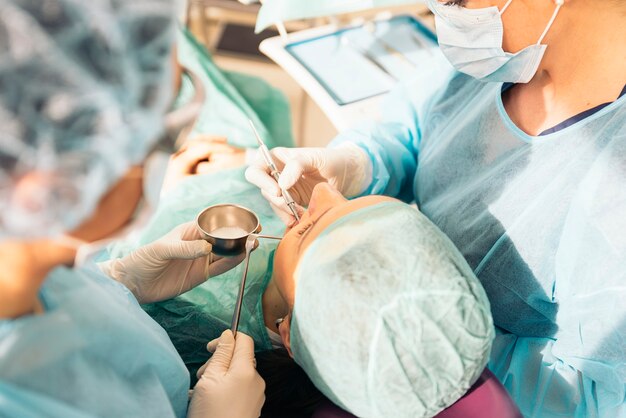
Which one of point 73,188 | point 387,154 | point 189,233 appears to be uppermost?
point 73,188

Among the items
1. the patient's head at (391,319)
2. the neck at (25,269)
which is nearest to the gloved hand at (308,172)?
the patient's head at (391,319)

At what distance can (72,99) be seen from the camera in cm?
56

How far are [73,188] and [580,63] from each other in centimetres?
106

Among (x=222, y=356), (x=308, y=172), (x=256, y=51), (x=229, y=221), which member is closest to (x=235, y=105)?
(x=308, y=172)

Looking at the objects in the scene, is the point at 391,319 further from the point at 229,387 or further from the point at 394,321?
the point at 229,387

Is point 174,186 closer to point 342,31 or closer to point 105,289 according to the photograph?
point 105,289

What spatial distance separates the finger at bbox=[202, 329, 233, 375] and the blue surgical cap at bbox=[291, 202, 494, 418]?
209 millimetres

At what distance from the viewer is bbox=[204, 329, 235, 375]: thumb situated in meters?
1.00

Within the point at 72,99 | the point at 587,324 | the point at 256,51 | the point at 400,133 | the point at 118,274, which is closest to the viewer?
the point at 72,99

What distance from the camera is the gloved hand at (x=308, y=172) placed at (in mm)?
1386

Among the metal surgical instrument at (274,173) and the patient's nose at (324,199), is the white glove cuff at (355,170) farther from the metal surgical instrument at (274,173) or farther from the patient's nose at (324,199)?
the patient's nose at (324,199)

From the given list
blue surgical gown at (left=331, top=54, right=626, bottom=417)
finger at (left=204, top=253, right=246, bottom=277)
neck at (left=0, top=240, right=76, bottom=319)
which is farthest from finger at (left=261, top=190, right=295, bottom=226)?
neck at (left=0, top=240, right=76, bottom=319)

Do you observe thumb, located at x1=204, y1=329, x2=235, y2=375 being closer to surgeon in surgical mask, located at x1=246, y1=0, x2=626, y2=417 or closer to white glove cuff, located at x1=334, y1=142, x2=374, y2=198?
surgeon in surgical mask, located at x1=246, y1=0, x2=626, y2=417

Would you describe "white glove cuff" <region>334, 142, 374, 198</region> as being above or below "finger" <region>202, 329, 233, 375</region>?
above
